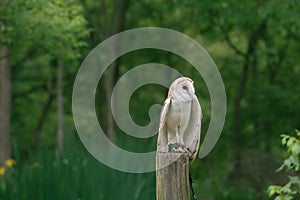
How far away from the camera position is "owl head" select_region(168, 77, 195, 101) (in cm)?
353

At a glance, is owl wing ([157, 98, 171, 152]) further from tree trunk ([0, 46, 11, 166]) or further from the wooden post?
tree trunk ([0, 46, 11, 166])

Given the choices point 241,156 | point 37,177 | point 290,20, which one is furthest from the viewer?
point 241,156

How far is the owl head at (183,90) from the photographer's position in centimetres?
353

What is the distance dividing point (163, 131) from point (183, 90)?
0.97ft

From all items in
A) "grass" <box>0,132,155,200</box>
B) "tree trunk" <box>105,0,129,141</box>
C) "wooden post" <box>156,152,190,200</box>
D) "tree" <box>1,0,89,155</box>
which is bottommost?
"wooden post" <box>156,152,190,200</box>

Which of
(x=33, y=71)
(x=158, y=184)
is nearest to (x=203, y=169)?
(x=33, y=71)

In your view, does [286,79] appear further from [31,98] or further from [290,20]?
[31,98]

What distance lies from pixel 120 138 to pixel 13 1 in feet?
5.97

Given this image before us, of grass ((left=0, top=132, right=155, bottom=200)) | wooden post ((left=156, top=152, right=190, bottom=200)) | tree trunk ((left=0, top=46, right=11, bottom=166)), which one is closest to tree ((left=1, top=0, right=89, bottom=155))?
grass ((left=0, top=132, right=155, bottom=200))

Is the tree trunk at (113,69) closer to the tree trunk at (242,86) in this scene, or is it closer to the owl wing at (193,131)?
the tree trunk at (242,86)

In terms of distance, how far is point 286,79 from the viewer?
1333 cm

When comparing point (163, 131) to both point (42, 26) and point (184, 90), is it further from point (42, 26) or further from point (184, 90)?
point (42, 26)

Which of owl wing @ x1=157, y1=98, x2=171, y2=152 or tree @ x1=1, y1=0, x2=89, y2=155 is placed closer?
owl wing @ x1=157, y1=98, x2=171, y2=152

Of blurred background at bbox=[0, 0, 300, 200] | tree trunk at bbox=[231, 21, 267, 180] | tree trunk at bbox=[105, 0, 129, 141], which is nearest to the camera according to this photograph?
blurred background at bbox=[0, 0, 300, 200]
